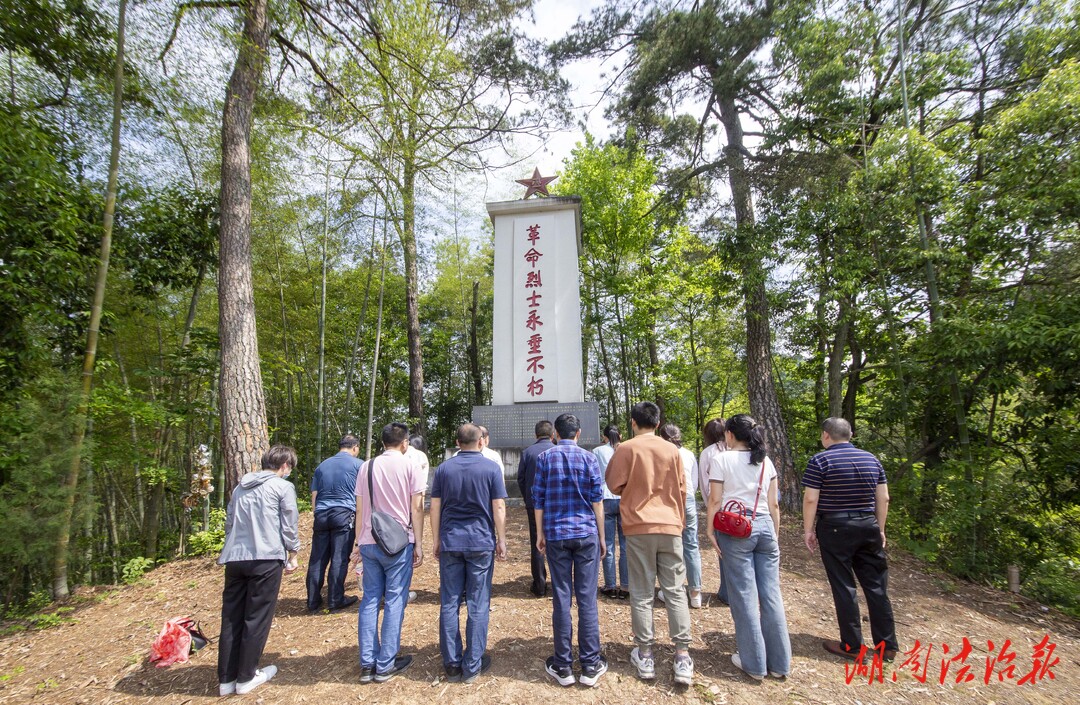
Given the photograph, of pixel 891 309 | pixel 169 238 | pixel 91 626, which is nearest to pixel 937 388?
pixel 891 309

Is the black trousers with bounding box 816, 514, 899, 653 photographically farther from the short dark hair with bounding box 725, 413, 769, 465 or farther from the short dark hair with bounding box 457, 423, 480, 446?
the short dark hair with bounding box 457, 423, 480, 446

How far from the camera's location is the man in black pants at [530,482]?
10.9ft

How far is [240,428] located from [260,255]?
5.76m

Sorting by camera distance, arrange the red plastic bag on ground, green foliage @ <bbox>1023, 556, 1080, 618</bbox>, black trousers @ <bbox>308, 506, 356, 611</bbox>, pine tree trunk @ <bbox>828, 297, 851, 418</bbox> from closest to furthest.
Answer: the red plastic bag on ground < black trousers @ <bbox>308, 506, 356, 611</bbox> < green foliage @ <bbox>1023, 556, 1080, 618</bbox> < pine tree trunk @ <bbox>828, 297, 851, 418</bbox>

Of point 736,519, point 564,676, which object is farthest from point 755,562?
point 564,676

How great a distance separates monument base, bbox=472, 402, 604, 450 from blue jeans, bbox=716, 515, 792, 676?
13.6 feet

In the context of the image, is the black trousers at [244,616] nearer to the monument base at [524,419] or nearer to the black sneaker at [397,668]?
the black sneaker at [397,668]

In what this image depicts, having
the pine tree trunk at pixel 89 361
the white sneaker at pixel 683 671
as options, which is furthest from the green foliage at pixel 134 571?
the white sneaker at pixel 683 671

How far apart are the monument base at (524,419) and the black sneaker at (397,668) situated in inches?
160

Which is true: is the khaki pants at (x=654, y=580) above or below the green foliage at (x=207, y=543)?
above

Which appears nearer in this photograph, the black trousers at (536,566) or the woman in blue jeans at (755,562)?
the woman in blue jeans at (755,562)

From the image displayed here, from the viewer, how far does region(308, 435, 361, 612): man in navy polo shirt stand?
3.43m

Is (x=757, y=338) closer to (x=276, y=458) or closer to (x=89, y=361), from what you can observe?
(x=276, y=458)

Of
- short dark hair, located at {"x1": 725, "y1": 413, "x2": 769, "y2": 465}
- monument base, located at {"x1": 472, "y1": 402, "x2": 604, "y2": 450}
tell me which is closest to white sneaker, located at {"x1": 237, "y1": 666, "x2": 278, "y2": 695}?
short dark hair, located at {"x1": 725, "y1": 413, "x2": 769, "y2": 465}
